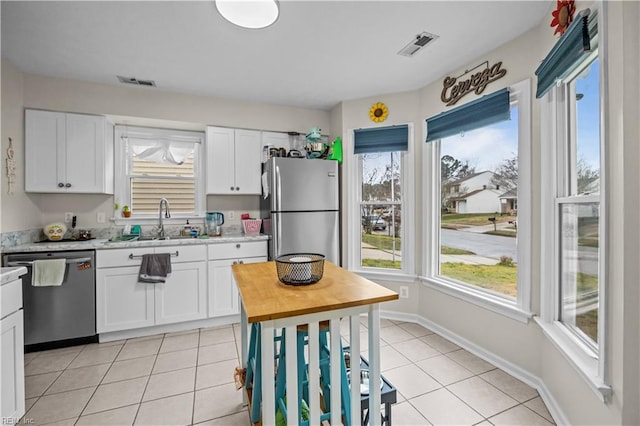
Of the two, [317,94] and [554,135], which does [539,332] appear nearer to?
[554,135]

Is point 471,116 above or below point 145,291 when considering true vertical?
above

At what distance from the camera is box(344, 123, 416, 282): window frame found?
3.21 metres

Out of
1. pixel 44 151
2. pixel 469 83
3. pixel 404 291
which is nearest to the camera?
pixel 469 83

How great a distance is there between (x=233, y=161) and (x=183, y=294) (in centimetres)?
159

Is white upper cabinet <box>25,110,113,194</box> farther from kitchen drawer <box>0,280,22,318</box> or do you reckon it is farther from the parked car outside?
the parked car outside

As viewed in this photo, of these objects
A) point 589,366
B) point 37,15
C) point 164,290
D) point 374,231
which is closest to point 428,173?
point 374,231

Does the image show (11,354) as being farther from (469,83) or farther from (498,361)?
(469,83)

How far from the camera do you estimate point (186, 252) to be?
3.01 meters

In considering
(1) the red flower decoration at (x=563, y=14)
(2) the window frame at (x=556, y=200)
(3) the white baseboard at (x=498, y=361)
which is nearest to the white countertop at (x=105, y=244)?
(3) the white baseboard at (x=498, y=361)

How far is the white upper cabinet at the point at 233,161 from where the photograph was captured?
3385 millimetres

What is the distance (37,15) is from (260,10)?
5.11ft

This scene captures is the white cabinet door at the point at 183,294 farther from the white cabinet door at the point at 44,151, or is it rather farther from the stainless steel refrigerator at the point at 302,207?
the white cabinet door at the point at 44,151

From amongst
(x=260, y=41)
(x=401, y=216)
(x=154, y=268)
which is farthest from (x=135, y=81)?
(x=401, y=216)

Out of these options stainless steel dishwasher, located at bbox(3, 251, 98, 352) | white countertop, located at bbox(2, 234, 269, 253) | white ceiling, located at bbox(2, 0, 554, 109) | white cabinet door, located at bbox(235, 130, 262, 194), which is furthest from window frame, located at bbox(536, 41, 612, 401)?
stainless steel dishwasher, located at bbox(3, 251, 98, 352)
